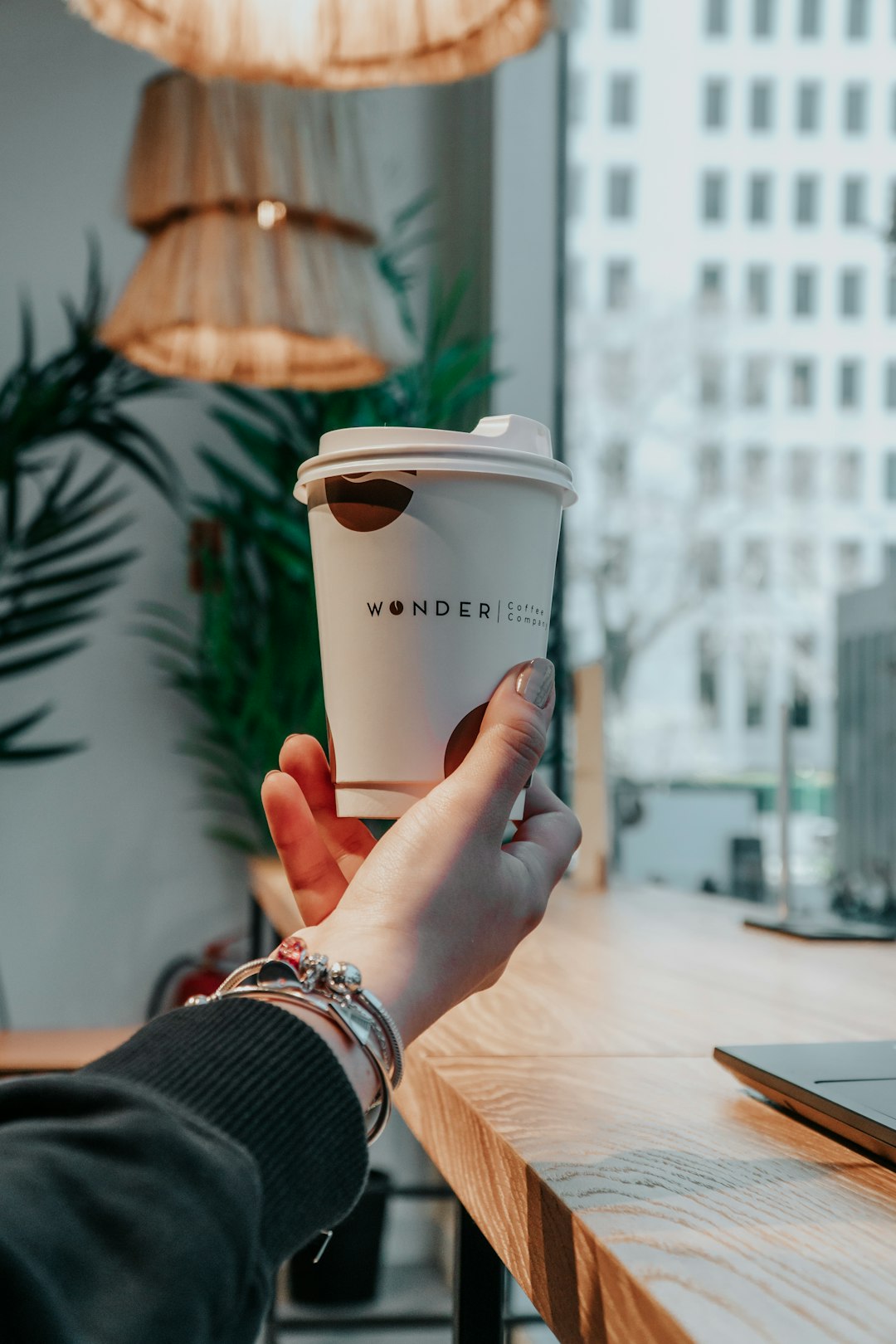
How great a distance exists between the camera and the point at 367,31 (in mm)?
1412

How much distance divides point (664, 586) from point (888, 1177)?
2385 mm

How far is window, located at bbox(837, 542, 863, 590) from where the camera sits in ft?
8.23

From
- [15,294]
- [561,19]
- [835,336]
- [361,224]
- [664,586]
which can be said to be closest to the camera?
[561,19]

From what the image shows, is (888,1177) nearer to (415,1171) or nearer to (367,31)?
(367,31)

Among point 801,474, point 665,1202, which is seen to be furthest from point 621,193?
point 665,1202

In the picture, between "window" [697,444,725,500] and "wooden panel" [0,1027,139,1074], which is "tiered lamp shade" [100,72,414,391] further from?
"wooden panel" [0,1027,139,1074]

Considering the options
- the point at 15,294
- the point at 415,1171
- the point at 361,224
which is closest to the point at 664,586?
the point at 361,224

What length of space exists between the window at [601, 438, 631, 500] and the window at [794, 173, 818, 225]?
2.06ft

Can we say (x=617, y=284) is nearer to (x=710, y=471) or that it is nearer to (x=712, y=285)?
(x=712, y=285)

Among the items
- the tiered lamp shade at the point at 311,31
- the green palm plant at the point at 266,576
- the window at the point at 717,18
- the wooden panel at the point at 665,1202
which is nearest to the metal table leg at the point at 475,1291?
the wooden panel at the point at 665,1202

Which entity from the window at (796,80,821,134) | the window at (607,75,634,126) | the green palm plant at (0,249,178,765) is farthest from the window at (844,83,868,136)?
the green palm plant at (0,249,178,765)

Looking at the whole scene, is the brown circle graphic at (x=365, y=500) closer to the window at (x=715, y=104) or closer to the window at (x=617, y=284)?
the window at (x=715, y=104)

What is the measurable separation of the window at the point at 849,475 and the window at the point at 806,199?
0.50 metres

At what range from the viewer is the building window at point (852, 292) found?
2490 mm
